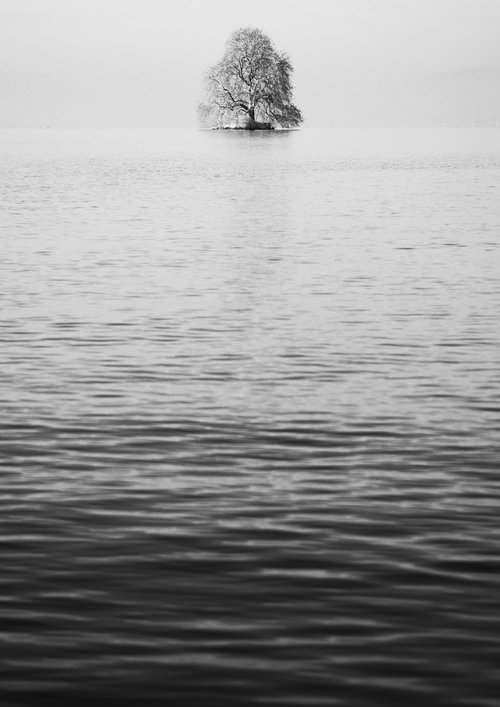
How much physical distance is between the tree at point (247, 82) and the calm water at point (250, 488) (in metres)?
151

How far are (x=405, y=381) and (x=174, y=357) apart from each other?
4469 millimetres

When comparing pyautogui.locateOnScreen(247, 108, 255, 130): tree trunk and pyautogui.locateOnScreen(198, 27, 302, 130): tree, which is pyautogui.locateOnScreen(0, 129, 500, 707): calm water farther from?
pyautogui.locateOnScreen(247, 108, 255, 130): tree trunk

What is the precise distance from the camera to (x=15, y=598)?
426 inches

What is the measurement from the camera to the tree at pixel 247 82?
601ft

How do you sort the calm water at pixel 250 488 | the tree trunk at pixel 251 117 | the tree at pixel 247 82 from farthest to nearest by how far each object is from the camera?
the tree trunk at pixel 251 117, the tree at pixel 247 82, the calm water at pixel 250 488

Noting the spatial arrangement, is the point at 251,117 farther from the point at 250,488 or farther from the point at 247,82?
the point at 250,488

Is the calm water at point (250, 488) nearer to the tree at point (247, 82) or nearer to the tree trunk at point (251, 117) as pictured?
the tree at point (247, 82)

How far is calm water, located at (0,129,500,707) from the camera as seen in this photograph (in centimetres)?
961

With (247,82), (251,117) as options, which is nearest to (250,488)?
(247,82)

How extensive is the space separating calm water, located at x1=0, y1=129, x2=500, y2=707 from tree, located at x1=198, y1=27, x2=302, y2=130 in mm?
151248

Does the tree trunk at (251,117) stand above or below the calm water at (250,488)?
above

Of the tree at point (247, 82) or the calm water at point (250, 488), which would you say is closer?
the calm water at point (250, 488)

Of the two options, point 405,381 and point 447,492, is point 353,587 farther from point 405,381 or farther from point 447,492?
point 405,381

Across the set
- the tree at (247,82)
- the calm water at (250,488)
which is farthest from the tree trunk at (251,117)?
the calm water at (250,488)
